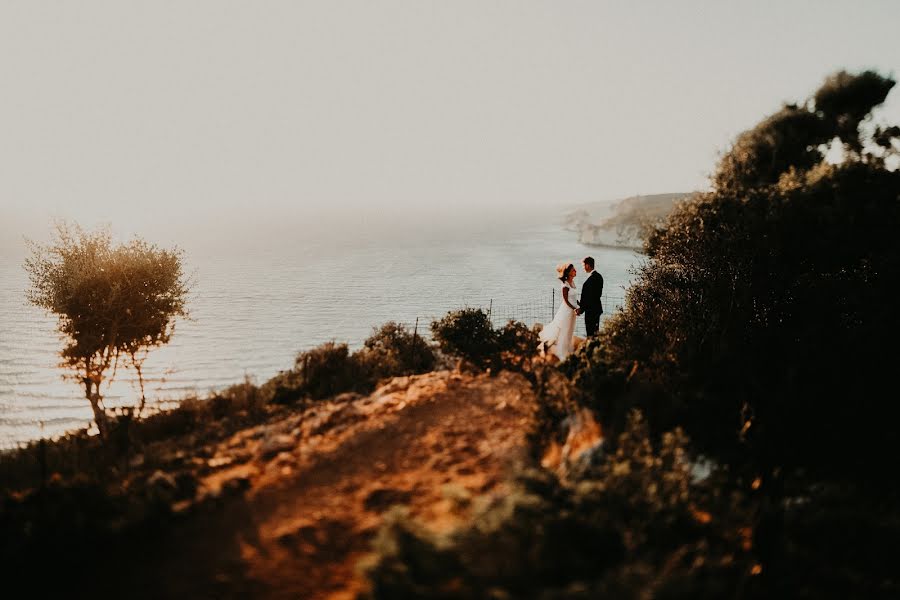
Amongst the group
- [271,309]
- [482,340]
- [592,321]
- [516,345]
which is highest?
[592,321]

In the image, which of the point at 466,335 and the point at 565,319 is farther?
the point at 466,335

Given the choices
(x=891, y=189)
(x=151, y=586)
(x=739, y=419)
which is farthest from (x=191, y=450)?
(x=891, y=189)

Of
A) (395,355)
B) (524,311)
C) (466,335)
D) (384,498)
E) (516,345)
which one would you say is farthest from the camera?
(524,311)

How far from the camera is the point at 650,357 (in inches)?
383

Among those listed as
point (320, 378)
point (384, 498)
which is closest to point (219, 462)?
point (384, 498)

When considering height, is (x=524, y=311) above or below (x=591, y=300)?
Result: below

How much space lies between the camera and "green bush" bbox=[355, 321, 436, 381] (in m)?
14.1

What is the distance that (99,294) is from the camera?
1736 centimetres

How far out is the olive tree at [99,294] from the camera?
17219mm

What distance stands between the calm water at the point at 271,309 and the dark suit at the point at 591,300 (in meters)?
6.16

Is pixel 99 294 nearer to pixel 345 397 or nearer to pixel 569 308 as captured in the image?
pixel 345 397

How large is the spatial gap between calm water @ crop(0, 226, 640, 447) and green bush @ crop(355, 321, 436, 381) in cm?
431

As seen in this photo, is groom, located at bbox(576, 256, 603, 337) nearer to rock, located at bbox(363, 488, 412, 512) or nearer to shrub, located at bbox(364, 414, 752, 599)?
shrub, located at bbox(364, 414, 752, 599)

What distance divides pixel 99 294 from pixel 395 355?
1208 centimetres
